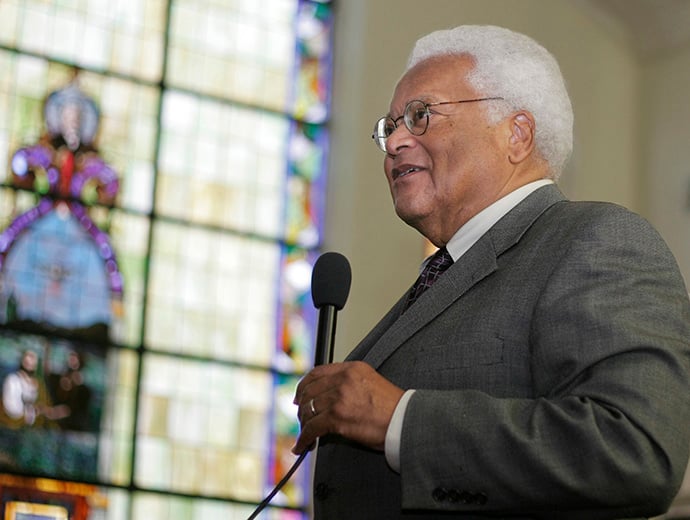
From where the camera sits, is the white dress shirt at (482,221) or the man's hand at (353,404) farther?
the white dress shirt at (482,221)

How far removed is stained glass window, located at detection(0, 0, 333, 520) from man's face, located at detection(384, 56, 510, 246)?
4398mm

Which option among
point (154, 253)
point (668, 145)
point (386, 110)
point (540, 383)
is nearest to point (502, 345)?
point (540, 383)

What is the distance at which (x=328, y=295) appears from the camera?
2.85 meters

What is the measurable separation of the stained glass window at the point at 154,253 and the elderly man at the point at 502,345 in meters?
4.38

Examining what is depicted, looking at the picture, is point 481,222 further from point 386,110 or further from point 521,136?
point 386,110

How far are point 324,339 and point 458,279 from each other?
29 cm

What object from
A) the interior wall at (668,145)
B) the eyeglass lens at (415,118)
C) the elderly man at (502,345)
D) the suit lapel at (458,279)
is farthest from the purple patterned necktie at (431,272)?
the interior wall at (668,145)

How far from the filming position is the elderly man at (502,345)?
2383mm

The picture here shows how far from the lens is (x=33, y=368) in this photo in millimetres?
7203

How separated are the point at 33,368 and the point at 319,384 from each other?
16.1 feet

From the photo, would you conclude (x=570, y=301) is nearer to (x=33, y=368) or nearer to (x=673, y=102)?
(x=33, y=368)

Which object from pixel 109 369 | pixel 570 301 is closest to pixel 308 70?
pixel 109 369

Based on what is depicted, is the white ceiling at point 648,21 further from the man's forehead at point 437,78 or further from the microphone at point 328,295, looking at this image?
the microphone at point 328,295

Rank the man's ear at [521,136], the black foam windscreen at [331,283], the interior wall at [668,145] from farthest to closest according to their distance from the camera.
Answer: the interior wall at [668,145]
the man's ear at [521,136]
the black foam windscreen at [331,283]
